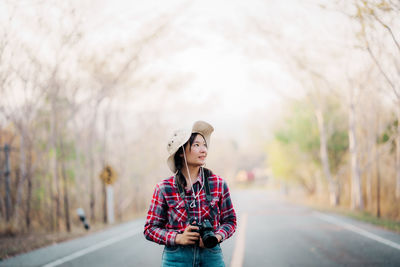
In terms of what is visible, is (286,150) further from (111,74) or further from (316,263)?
(316,263)

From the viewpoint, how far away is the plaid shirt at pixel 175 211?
3.03 metres

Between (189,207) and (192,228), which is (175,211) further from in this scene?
(192,228)

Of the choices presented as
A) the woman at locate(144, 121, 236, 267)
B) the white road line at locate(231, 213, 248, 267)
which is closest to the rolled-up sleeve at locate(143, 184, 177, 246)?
the woman at locate(144, 121, 236, 267)

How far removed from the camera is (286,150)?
3184 centimetres

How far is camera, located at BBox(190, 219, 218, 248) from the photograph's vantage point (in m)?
2.76

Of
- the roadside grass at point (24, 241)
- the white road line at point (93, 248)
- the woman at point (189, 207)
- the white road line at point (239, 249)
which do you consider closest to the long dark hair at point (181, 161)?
the woman at point (189, 207)

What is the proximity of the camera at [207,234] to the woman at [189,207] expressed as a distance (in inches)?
2.7

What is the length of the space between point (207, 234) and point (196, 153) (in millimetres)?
653

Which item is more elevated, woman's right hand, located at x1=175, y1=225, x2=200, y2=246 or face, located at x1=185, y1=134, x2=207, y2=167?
face, located at x1=185, y1=134, x2=207, y2=167

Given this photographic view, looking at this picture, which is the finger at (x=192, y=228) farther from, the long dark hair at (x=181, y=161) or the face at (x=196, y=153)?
the face at (x=196, y=153)

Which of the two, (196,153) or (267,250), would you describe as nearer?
(196,153)

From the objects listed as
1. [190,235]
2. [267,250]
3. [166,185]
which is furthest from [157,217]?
[267,250]

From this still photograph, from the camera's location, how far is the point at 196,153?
3168mm

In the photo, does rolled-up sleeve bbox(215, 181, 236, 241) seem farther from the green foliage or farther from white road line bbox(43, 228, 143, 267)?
the green foliage
